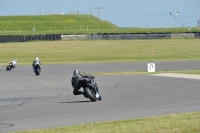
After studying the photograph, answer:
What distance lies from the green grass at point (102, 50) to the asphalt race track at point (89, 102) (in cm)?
2782

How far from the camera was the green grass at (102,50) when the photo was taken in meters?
58.8

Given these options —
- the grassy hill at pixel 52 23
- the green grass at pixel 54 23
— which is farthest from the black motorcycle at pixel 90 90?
the grassy hill at pixel 52 23

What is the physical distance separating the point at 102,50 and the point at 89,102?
1747 inches

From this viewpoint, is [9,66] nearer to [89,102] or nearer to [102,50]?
[89,102]

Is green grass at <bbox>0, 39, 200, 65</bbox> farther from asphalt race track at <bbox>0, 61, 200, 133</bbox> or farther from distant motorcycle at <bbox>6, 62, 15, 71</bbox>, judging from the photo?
asphalt race track at <bbox>0, 61, 200, 133</bbox>

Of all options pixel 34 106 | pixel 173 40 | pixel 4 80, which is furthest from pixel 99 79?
pixel 173 40

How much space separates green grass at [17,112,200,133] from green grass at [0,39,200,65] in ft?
135

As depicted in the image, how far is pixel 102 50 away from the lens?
65.1 meters

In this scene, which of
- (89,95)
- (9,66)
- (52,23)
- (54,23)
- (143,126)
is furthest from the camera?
(54,23)

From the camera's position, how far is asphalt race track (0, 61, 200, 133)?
16.5 m

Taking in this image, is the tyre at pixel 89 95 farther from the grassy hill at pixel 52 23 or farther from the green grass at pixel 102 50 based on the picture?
the grassy hill at pixel 52 23

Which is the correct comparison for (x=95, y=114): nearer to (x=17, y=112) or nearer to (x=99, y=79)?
(x=17, y=112)

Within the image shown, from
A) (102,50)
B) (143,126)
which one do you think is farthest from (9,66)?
(143,126)

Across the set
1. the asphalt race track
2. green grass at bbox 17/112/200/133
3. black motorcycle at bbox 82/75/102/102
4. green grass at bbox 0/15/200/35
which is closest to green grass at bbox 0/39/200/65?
the asphalt race track
